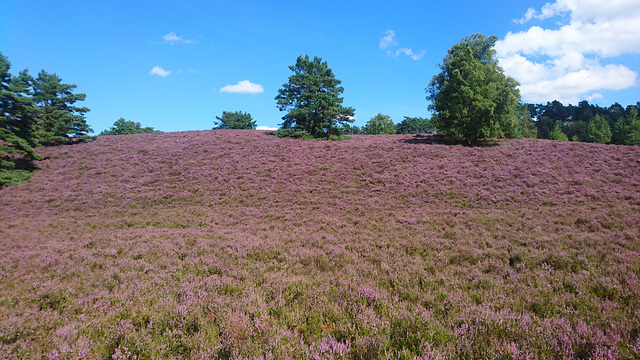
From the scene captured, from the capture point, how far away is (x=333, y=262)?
7.07m

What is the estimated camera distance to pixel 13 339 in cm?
352

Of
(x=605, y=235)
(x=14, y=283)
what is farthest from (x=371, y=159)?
(x=14, y=283)

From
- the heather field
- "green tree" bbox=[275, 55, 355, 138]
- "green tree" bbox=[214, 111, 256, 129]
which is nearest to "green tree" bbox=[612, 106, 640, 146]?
the heather field

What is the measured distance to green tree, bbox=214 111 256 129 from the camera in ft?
192

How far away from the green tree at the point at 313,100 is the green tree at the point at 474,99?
41.0 ft

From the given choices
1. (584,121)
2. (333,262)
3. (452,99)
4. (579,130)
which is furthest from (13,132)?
(584,121)

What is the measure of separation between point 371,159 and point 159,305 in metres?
20.6

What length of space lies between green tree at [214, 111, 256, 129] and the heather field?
40.2m

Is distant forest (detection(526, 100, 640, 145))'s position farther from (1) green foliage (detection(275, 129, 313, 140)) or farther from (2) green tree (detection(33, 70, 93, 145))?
(2) green tree (detection(33, 70, 93, 145))

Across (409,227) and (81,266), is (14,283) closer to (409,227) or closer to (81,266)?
(81,266)

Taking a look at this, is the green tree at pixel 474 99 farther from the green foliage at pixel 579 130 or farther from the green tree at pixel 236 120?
the green foliage at pixel 579 130

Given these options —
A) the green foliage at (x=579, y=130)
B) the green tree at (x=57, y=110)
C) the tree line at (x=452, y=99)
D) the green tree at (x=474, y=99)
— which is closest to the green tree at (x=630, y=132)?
the green foliage at (x=579, y=130)

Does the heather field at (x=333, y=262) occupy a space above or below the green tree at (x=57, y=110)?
below

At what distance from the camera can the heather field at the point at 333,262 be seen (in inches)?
131
